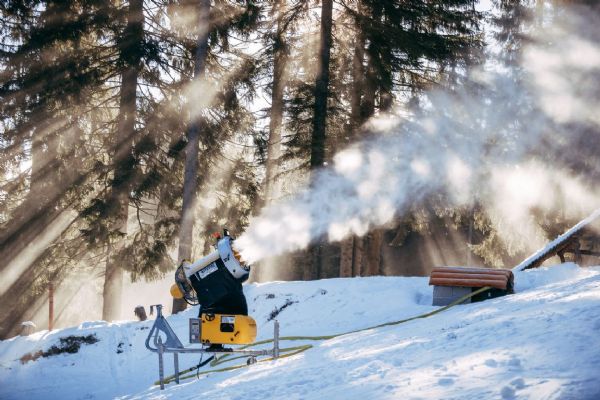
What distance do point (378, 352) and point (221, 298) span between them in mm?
2573

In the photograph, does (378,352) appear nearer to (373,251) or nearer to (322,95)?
(322,95)

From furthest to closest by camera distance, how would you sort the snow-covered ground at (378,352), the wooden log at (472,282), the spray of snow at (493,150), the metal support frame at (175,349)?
the spray of snow at (493,150) < the wooden log at (472,282) < the metal support frame at (175,349) < the snow-covered ground at (378,352)

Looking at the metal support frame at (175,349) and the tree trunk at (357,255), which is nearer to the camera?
the metal support frame at (175,349)

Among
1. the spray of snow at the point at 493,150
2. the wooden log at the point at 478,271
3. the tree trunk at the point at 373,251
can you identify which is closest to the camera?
the wooden log at the point at 478,271

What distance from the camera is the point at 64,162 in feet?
60.3

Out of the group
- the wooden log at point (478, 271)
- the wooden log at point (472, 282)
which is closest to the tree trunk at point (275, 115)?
the wooden log at point (478, 271)

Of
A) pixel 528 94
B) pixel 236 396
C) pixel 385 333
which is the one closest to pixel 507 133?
pixel 528 94

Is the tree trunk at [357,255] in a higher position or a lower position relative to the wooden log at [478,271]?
higher

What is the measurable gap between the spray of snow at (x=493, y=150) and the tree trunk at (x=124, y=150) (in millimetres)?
4186

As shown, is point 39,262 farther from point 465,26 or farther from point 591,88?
point 591,88

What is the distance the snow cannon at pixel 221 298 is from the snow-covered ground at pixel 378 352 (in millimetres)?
593

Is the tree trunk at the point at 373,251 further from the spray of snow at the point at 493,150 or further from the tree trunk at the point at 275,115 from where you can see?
the tree trunk at the point at 275,115

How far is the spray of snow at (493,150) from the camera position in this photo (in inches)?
643

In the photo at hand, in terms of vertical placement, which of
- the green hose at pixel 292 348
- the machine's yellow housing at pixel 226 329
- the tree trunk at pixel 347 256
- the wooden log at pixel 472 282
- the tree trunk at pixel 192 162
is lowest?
the green hose at pixel 292 348
